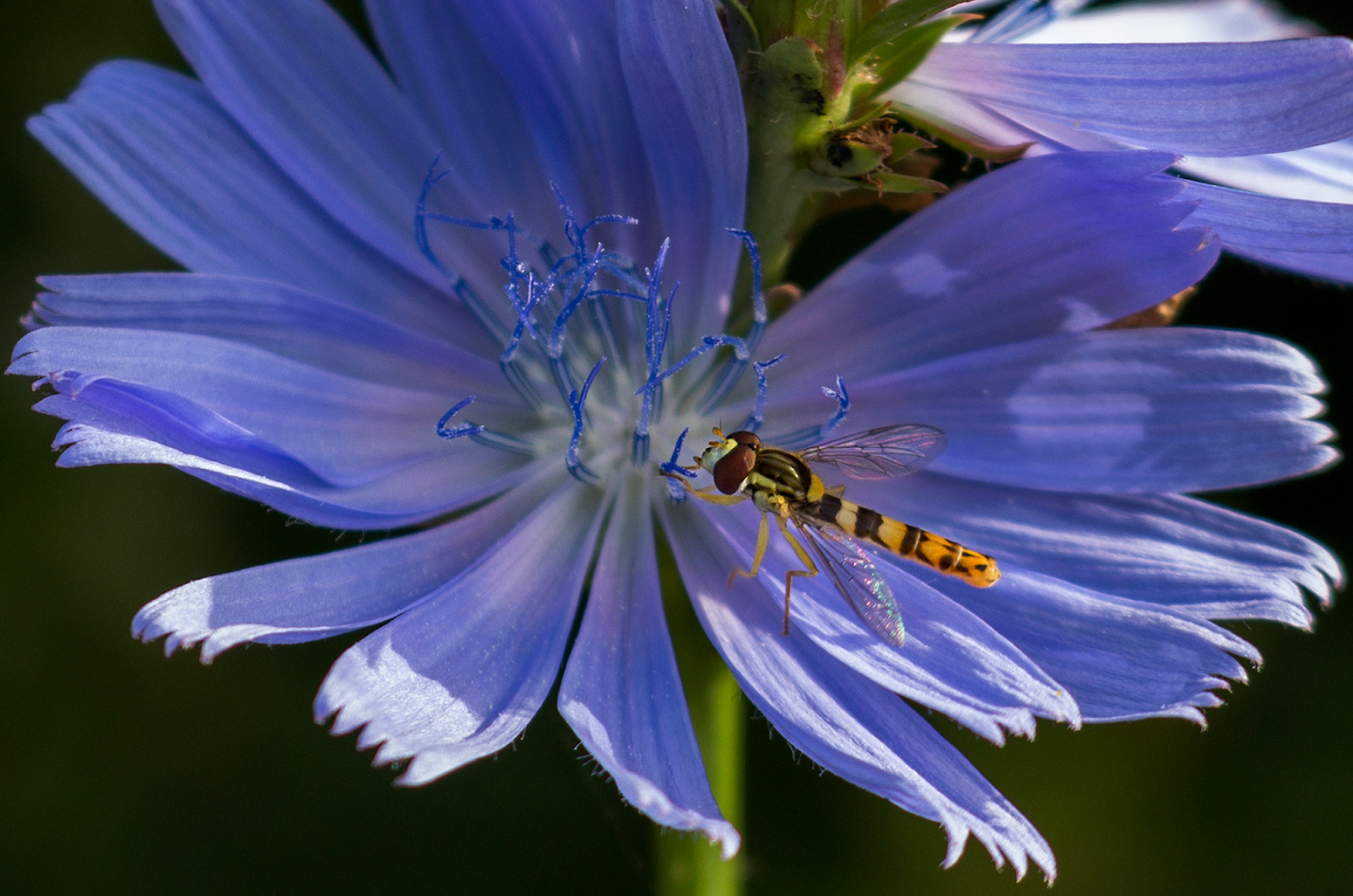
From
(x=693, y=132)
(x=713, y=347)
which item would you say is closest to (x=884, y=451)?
(x=713, y=347)

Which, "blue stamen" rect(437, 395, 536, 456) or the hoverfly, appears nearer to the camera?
the hoverfly

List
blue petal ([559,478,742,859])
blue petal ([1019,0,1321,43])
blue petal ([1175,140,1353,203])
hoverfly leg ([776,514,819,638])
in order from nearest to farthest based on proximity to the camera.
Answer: blue petal ([559,478,742,859])
hoverfly leg ([776,514,819,638])
blue petal ([1175,140,1353,203])
blue petal ([1019,0,1321,43])

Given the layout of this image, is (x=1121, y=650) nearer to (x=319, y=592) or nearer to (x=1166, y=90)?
(x=1166, y=90)

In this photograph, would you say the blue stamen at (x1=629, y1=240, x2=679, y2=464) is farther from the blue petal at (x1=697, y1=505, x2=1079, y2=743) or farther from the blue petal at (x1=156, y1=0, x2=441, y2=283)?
the blue petal at (x1=156, y1=0, x2=441, y2=283)

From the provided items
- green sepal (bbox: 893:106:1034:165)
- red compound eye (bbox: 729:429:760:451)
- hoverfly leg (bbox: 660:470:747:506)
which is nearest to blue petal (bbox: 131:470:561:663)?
hoverfly leg (bbox: 660:470:747:506)

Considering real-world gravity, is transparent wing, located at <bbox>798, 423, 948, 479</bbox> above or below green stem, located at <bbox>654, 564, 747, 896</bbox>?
above

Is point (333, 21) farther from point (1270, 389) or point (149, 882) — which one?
point (149, 882)

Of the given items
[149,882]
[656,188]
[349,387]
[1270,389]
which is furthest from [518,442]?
[149,882]

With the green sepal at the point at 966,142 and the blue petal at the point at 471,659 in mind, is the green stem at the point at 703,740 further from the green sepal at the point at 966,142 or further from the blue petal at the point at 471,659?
the green sepal at the point at 966,142
